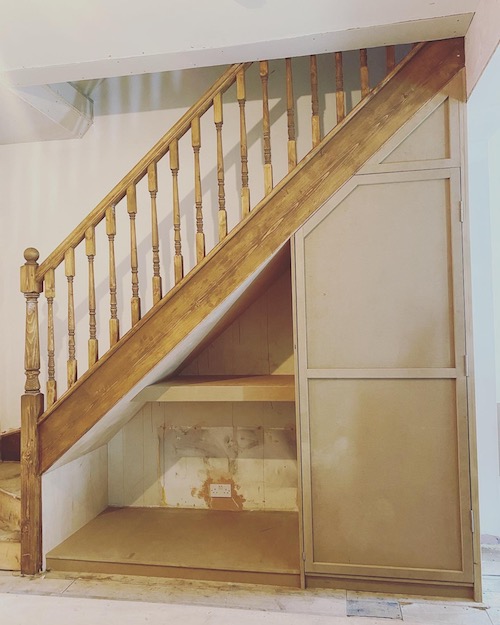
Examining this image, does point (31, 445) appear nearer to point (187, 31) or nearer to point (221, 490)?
point (221, 490)

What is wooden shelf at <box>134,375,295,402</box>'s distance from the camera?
2.42 m

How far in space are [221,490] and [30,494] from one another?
114 centimetres

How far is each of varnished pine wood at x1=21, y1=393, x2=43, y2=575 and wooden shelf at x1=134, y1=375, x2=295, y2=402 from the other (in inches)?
20.4

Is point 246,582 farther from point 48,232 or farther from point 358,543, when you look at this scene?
point 48,232

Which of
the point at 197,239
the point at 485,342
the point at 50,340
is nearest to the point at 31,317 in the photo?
the point at 50,340

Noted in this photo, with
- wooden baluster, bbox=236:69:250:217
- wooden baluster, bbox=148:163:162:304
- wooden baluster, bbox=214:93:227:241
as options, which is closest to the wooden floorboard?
wooden baluster, bbox=148:163:162:304

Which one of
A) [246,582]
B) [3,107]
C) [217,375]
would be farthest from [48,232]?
[246,582]

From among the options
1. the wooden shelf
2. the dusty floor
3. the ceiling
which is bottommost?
the dusty floor

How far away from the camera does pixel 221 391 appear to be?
8.11ft

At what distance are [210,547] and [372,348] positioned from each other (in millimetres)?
1334

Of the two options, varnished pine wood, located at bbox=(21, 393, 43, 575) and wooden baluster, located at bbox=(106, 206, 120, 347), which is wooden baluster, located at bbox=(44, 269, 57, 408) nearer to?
varnished pine wood, located at bbox=(21, 393, 43, 575)

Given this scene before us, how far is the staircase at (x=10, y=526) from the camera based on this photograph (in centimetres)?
248

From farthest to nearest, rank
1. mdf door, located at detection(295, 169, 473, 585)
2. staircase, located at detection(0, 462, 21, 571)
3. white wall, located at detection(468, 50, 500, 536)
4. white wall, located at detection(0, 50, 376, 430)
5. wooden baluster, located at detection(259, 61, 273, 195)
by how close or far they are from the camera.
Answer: white wall, located at detection(0, 50, 376, 430) → white wall, located at detection(468, 50, 500, 536) → staircase, located at detection(0, 462, 21, 571) → wooden baluster, located at detection(259, 61, 273, 195) → mdf door, located at detection(295, 169, 473, 585)

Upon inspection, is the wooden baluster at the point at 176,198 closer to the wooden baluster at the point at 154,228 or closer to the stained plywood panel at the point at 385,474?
the wooden baluster at the point at 154,228
